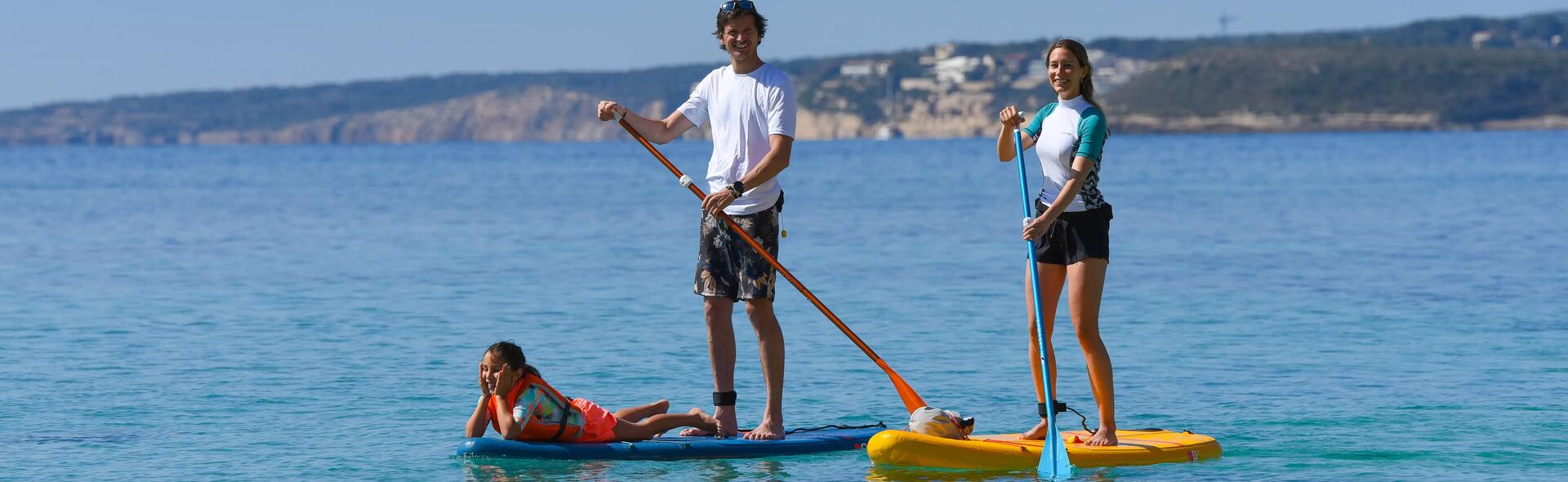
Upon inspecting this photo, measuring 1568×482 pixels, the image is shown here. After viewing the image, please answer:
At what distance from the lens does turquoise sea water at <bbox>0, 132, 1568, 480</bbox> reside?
8.79 meters

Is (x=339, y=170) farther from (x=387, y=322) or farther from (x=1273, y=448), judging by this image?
(x=1273, y=448)

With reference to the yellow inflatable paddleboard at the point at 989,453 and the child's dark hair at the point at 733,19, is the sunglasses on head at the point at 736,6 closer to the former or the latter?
the child's dark hair at the point at 733,19

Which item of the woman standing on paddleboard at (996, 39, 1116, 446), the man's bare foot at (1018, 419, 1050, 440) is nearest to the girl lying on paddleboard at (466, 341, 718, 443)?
the man's bare foot at (1018, 419, 1050, 440)

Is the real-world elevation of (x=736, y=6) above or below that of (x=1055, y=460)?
above

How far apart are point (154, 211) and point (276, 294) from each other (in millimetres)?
27217

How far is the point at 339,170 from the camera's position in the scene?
3750 inches

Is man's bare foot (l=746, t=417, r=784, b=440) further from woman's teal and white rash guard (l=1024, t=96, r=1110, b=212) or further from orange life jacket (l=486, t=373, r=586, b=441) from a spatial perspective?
woman's teal and white rash guard (l=1024, t=96, r=1110, b=212)

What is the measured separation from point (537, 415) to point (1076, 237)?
255cm

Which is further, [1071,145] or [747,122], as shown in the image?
[747,122]

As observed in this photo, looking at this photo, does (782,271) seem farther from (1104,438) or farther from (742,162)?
(1104,438)

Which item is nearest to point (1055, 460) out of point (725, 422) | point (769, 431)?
point (769, 431)

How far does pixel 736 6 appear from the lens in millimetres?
7820

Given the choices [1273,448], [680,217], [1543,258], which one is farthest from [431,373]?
[680,217]

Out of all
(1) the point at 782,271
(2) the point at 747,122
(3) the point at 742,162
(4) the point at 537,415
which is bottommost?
(4) the point at 537,415
